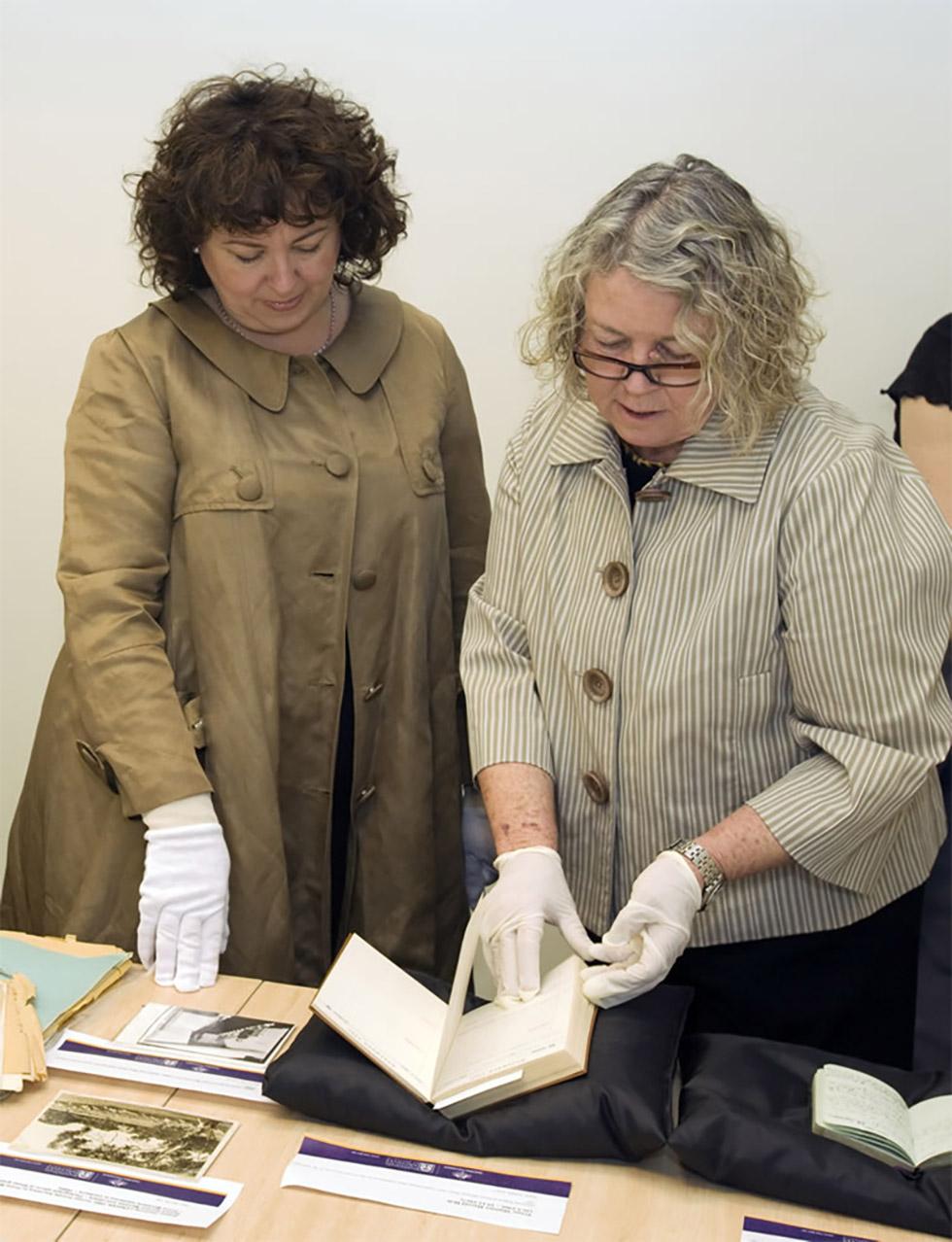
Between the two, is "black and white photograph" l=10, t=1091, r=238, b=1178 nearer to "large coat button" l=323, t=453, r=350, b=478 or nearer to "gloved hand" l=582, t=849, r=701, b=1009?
"gloved hand" l=582, t=849, r=701, b=1009

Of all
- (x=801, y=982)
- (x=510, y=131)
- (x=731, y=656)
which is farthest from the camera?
(x=510, y=131)

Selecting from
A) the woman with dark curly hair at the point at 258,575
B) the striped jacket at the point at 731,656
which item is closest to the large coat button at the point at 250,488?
the woman with dark curly hair at the point at 258,575

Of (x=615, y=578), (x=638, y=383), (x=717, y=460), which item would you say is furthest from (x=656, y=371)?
(x=615, y=578)

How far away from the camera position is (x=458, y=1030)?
1413 mm

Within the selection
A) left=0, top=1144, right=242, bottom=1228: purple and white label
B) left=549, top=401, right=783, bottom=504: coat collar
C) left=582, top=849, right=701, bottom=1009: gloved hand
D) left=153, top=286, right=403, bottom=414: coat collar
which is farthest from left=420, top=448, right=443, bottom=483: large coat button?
left=0, top=1144, right=242, bottom=1228: purple and white label

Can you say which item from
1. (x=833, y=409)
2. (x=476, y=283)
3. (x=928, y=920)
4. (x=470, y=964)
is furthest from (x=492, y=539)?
(x=476, y=283)

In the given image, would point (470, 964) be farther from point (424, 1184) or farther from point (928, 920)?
point (928, 920)

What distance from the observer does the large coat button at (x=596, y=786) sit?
5.31 ft

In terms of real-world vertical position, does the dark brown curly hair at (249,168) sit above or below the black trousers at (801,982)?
above

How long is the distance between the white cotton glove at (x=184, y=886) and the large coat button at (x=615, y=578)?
61cm

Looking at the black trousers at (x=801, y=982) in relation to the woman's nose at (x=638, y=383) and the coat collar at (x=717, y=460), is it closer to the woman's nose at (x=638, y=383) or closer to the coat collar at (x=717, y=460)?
the coat collar at (x=717, y=460)

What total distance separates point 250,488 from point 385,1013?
76cm

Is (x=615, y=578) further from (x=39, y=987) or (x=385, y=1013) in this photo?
(x=39, y=987)

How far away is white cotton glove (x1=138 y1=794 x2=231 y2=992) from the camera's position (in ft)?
Result: 5.49
